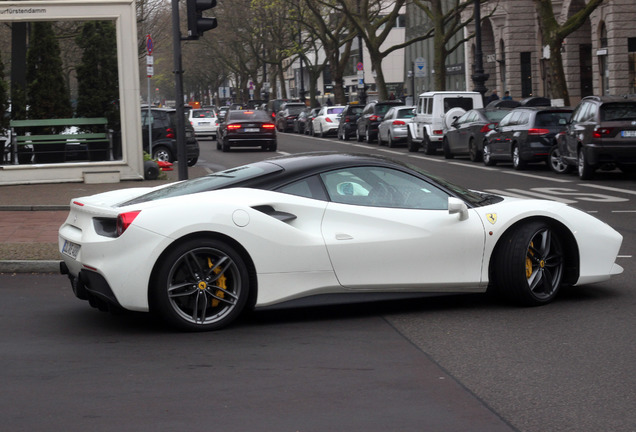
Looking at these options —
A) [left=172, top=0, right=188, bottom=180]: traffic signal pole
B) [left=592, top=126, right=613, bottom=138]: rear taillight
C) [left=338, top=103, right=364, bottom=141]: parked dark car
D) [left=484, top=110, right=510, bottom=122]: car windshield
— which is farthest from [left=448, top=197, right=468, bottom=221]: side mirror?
[left=338, top=103, right=364, bottom=141]: parked dark car

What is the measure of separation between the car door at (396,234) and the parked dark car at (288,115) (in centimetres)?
5179

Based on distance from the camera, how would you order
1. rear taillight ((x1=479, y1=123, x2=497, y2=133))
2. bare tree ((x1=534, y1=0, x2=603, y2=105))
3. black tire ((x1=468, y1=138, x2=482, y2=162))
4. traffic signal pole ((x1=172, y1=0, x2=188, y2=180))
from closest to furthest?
traffic signal pole ((x1=172, y1=0, x2=188, y2=180)) < rear taillight ((x1=479, y1=123, x2=497, y2=133)) < black tire ((x1=468, y1=138, x2=482, y2=162)) < bare tree ((x1=534, y1=0, x2=603, y2=105))

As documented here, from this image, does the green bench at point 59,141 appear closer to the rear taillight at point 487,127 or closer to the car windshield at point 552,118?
the car windshield at point 552,118

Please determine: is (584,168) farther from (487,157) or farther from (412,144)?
(412,144)

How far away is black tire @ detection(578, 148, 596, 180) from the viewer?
2095 cm

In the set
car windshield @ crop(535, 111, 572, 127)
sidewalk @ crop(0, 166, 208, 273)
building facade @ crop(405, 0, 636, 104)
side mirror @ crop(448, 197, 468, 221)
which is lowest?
sidewalk @ crop(0, 166, 208, 273)

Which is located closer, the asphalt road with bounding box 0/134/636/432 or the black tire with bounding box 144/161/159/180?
the asphalt road with bounding box 0/134/636/432

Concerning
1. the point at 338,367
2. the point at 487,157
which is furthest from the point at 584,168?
the point at 338,367

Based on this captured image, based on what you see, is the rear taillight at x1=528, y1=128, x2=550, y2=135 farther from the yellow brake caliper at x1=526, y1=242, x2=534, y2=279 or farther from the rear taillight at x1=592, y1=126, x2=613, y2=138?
the yellow brake caliper at x1=526, y1=242, x2=534, y2=279

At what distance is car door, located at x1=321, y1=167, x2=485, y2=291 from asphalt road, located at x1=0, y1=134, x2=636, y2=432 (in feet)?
1.04

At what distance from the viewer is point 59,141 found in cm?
2030

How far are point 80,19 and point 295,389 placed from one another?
52.6ft

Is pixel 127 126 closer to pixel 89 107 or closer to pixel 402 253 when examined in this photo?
pixel 89 107

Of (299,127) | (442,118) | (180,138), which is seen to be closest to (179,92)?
(180,138)
